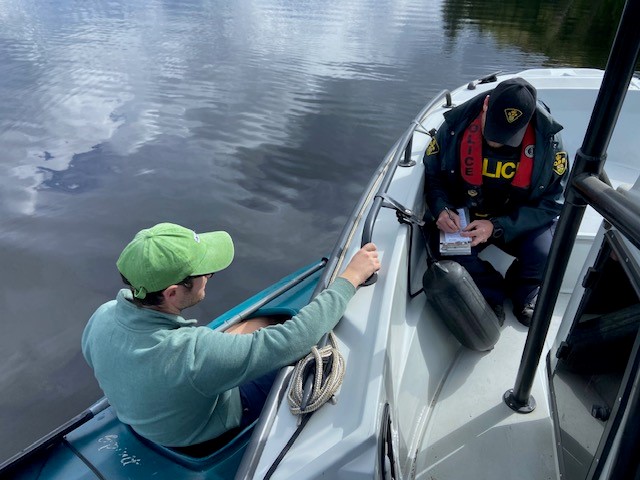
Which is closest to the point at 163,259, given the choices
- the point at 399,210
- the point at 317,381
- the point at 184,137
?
the point at 317,381

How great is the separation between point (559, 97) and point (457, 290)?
118 inches

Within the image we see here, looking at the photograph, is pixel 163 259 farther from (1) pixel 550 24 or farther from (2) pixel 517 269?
(1) pixel 550 24

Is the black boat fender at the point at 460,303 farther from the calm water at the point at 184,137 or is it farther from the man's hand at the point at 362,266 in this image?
the calm water at the point at 184,137

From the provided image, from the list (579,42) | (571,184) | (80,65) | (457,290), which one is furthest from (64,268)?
(579,42)

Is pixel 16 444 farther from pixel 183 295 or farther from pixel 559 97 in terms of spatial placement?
pixel 559 97

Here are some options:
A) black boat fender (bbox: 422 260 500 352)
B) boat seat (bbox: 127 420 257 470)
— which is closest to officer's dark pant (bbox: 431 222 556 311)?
black boat fender (bbox: 422 260 500 352)

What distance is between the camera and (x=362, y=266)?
2.14 meters

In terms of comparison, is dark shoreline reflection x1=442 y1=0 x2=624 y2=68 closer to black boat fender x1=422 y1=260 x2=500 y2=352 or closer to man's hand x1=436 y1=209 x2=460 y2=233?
man's hand x1=436 y1=209 x2=460 y2=233

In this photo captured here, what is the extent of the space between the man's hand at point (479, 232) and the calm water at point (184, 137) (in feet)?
9.33

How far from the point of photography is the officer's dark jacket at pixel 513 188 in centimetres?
261

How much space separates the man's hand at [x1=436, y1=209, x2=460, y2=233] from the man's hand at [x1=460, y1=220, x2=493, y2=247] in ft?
0.19

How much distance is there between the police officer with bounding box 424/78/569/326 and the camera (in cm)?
260

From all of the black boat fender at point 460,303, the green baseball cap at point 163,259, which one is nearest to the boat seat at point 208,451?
the green baseball cap at point 163,259

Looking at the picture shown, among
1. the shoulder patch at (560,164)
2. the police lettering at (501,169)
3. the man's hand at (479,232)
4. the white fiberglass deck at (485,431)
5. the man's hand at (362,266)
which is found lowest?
the white fiberglass deck at (485,431)
